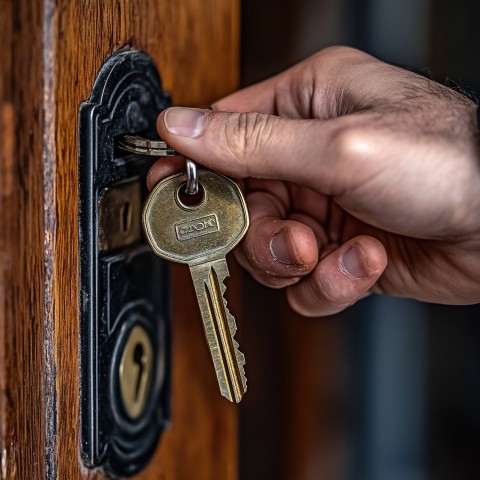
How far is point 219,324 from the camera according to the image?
0.59 metres

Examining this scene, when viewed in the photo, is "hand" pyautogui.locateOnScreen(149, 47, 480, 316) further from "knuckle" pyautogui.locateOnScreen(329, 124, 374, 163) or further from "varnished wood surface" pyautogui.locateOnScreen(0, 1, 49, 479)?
"varnished wood surface" pyautogui.locateOnScreen(0, 1, 49, 479)

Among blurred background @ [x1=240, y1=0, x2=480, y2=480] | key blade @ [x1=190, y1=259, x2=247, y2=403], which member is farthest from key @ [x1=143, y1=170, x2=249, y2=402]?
blurred background @ [x1=240, y1=0, x2=480, y2=480]

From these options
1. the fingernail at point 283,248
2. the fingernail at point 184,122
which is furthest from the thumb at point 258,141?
the fingernail at point 283,248

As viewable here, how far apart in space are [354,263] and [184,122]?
0.20 metres

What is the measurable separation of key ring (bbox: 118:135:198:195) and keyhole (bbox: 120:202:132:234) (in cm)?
6

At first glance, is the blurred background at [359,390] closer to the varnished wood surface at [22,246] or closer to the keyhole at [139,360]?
the keyhole at [139,360]

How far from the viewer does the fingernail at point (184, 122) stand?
1.83 feet

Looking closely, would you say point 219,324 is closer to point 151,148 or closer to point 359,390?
point 151,148

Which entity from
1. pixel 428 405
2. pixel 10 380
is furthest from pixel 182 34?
pixel 428 405

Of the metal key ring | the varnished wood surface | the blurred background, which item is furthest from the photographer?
the blurred background

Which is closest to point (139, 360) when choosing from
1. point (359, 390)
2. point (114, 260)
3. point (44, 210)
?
point (114, 260)

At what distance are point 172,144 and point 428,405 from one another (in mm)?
633

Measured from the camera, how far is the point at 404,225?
2.00 feet

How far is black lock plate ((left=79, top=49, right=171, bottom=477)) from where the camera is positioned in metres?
0.56
